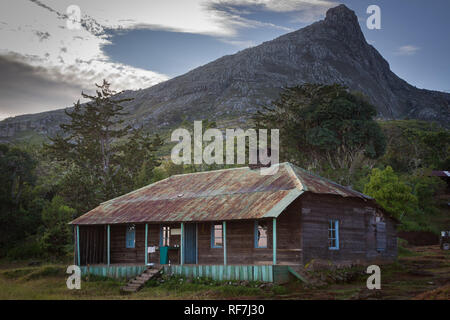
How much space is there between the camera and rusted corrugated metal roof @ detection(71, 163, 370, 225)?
22.8 meters

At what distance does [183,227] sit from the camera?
994 inches

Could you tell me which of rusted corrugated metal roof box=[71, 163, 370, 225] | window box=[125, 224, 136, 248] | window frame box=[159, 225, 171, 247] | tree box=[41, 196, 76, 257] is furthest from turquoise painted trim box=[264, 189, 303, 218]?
tree box=[41, 196, 76, 257]

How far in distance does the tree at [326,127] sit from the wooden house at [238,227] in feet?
76.0

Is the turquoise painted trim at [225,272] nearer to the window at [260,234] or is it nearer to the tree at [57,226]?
the window at [260,234]

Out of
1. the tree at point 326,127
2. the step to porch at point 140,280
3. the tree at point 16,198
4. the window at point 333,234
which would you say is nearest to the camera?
the step to porch at point 140,280

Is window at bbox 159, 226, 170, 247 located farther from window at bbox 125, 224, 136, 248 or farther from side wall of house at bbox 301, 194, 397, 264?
side wall of house at bbox 301, 194, 397, 264

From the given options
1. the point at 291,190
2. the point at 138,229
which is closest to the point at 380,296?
the point at 291,190

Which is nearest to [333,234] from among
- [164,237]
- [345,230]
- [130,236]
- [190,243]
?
[345,230]

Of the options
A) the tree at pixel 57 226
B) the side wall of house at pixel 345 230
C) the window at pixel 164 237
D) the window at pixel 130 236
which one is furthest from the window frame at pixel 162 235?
the tree at pixel 57 226

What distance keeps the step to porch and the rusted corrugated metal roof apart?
2.66 metres

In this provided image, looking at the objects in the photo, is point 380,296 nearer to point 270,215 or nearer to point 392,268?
point 270,215

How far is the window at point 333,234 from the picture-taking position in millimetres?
23938
